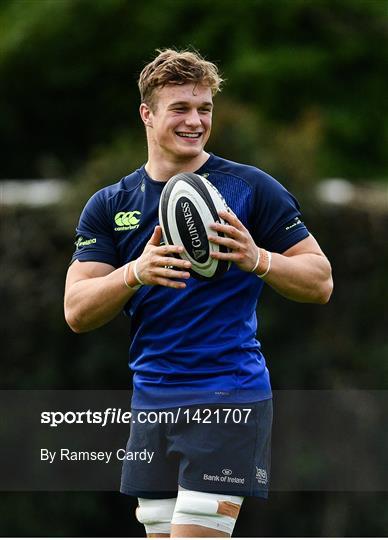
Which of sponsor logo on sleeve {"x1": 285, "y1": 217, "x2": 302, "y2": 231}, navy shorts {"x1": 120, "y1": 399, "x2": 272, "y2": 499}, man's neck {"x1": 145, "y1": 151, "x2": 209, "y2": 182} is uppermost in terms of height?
man's neck {"x1": 145, "y1": 151, "x2": 209, "y2": 182}

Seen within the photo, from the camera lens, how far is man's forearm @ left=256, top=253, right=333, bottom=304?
6.34 metres

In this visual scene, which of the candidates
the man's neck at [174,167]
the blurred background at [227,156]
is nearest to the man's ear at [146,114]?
the man's neck at [174,167]

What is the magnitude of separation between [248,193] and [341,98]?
1552cm

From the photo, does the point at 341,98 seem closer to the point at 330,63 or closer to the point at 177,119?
the point at 330,63

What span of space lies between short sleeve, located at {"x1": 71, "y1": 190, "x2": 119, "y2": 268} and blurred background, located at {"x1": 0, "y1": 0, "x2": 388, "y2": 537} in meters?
11.3

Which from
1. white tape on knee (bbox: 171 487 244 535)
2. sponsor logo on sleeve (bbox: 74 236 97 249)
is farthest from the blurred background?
white tape on knee (bbox: 171 487 244 535)

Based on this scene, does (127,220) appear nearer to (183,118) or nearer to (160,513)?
(183,118)

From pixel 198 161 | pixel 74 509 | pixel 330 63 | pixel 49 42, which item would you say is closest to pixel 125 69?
pixel 49 42

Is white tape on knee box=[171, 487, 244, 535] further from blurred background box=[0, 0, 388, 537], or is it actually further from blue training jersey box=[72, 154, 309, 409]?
blurred background box=[0, 0, 388, 537]

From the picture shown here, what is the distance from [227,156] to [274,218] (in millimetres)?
11763

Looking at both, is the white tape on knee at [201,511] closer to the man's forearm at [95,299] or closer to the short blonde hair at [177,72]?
→ the man's forearm at [95,299]

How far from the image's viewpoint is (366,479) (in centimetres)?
1916

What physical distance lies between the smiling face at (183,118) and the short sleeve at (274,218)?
13.5 inches

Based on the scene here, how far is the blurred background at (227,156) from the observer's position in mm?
19062
